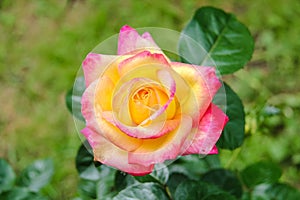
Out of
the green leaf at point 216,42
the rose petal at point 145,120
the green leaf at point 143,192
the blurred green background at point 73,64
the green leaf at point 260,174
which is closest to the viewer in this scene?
the rose petal at point 145,120

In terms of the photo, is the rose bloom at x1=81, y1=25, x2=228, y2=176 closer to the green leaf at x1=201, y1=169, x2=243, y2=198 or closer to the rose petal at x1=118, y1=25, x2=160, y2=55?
the rose petal at x1=118, y1=25, x2=160, y2=55

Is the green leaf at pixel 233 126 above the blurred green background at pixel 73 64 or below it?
above

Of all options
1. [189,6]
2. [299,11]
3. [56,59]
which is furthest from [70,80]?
[299,11]

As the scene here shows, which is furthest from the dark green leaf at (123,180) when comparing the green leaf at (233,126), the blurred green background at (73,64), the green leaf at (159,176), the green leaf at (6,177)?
the blurred green background at (73,64)

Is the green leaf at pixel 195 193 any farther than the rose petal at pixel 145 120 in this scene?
Yes

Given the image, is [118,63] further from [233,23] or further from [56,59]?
[56,59]

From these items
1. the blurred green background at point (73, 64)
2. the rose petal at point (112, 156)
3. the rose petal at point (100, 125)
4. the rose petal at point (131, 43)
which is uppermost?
the rose petal at point (131, 43)

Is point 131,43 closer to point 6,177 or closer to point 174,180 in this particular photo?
point 174,180

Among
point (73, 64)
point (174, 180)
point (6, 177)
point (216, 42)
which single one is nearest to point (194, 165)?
point (174, 180)

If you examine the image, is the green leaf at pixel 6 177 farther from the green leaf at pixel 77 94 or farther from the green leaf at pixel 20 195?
the green leaf at pixel 77 94
